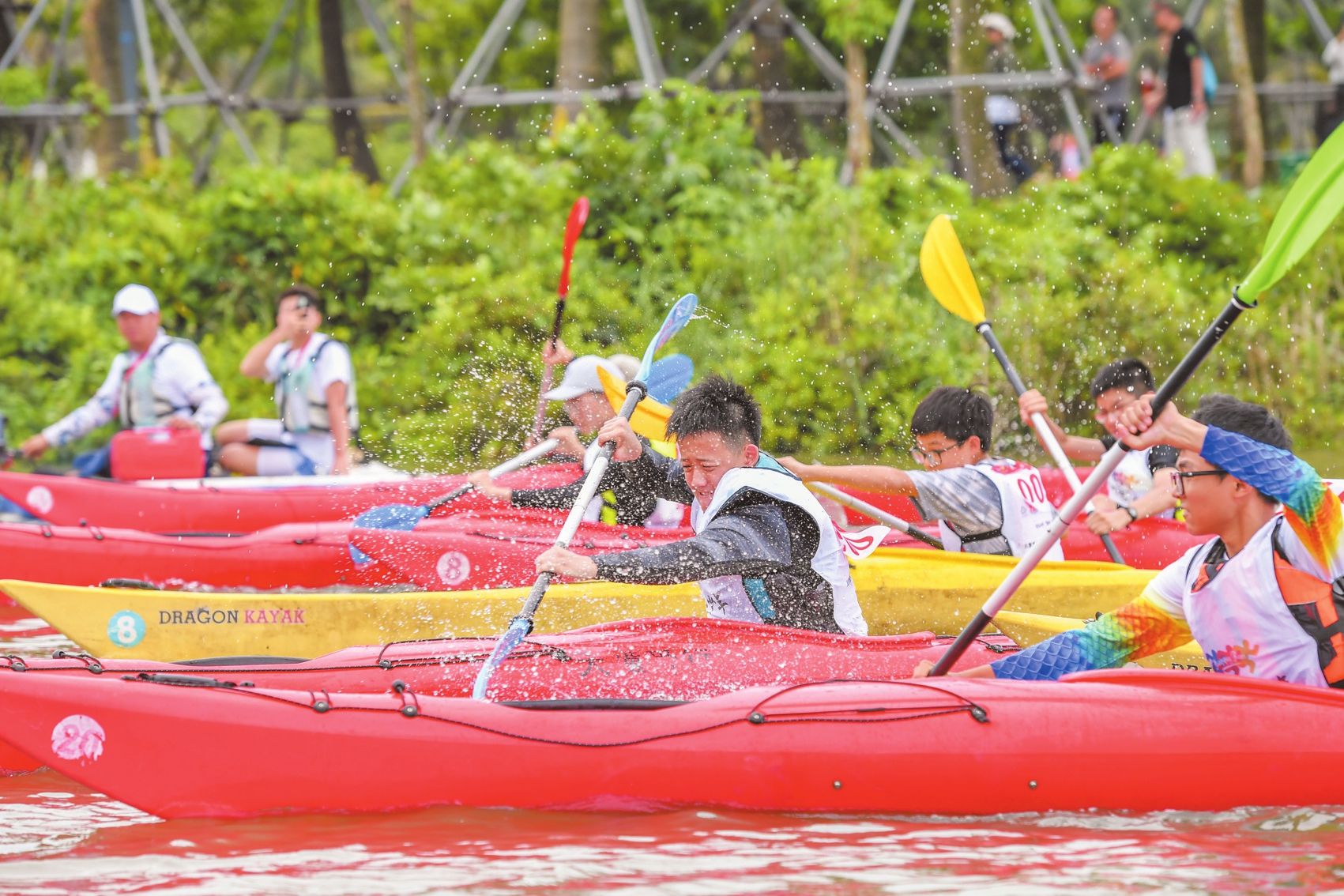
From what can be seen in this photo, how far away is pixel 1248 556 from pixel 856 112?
11526 millimetres

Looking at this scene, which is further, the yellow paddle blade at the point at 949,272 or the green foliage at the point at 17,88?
the green foliage at the point at 17,88

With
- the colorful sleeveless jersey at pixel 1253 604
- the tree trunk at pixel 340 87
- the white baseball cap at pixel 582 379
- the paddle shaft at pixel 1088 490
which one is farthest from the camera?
the tree trunk at pixel 340 87

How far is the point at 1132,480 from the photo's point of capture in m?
7.13

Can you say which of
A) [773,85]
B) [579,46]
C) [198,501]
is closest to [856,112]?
[773,85]

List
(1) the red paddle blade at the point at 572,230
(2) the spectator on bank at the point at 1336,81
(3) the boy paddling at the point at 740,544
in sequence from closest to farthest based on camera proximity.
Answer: (3) the boy paddling at the point at 740,544, (1) the red paddle blade at the point at 572,230, (2) the spectator on bank at the point at 1336,81

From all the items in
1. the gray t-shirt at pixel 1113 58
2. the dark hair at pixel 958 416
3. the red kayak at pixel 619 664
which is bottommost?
the red kayak at pixel 619 664

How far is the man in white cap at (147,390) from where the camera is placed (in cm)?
923

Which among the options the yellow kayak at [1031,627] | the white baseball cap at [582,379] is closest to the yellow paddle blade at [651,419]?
the white baseball cap at [582,379]

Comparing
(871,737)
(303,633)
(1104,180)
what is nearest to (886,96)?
(1104,180)

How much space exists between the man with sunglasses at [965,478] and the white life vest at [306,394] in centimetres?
405

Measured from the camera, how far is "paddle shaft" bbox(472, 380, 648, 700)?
15.3 ft

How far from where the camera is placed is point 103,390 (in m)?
9.50

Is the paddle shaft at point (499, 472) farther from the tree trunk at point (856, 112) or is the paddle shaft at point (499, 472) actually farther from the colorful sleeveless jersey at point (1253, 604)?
the tree trunk at point (856, 112)

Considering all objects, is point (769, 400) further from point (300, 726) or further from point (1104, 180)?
point (300, 726)
